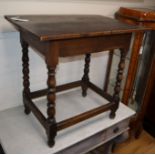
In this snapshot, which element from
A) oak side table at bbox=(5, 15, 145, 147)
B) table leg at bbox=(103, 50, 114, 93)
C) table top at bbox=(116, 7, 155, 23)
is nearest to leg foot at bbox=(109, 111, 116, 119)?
oak side table at bbox=(5, 15, 145, 147)

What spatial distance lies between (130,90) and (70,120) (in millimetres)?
788

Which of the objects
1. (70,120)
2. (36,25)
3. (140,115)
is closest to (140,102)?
(140,115)

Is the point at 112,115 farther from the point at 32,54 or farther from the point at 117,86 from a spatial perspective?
the point at 32,54

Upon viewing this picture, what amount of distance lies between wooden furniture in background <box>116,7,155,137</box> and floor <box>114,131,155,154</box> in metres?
0.08

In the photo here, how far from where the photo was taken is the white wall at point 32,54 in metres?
1.18

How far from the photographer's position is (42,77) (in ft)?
4.73

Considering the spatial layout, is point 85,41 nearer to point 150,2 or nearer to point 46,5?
point 46,5

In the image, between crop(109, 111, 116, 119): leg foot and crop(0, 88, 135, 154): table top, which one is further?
crop(109, 111, 116, 119): leg foot

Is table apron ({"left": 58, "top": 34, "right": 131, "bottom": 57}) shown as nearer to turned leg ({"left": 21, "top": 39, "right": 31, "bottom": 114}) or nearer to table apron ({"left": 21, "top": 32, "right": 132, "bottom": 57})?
table apron ({"left": 21, "top": 32, "right": 132, "bottom": 57})

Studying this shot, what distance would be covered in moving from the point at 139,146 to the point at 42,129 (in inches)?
42.7

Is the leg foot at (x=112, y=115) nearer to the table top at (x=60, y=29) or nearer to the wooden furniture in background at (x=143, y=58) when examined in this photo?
the wooden furniture in background at (x=143, y=58)

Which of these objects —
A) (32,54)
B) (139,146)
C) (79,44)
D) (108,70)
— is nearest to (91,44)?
(79,44)

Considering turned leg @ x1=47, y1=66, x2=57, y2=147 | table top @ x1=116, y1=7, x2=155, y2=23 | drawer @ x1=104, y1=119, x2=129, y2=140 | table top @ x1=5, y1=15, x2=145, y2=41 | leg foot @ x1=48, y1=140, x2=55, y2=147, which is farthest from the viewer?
table top @ x1=116, y1=7, x2=155, y2=23

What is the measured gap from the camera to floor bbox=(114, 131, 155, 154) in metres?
1.78
